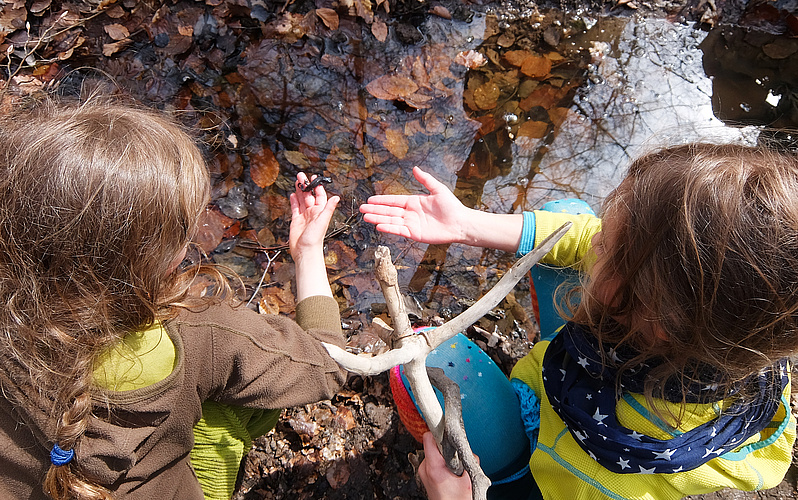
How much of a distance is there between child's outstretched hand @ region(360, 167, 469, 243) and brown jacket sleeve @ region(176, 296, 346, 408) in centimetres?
55

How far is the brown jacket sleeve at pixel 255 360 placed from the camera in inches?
48.3

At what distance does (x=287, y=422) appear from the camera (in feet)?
6.39

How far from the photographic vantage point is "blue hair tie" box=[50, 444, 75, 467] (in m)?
1.06

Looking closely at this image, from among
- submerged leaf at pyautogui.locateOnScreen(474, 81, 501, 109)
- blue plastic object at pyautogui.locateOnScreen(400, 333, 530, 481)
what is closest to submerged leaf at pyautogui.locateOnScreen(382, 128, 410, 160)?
submerged leaf at pyautogui.locateOnScreen(474, 81, 501, 109)

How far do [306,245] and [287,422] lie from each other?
76cm

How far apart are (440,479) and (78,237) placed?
3.61 feet

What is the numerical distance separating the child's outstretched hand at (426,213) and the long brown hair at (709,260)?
0.74 meters

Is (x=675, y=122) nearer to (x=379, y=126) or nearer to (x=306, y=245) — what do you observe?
(x=379, y=126)

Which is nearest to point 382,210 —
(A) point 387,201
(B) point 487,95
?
(A) point 387,201

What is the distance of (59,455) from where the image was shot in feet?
Result: 3.50

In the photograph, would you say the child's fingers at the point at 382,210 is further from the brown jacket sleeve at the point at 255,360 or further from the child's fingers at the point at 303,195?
the brown jacket sleeve at the point at 255,360

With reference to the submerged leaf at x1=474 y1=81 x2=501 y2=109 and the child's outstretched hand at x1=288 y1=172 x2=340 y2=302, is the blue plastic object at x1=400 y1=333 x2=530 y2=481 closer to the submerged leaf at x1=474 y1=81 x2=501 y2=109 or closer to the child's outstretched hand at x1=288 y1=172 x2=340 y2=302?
the child's outstretched hand at x1=288 y1=172 x2=340 y2=302

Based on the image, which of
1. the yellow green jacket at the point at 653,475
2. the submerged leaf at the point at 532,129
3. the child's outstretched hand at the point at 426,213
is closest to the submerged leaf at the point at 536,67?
the submerged leaf at the point at 532,129

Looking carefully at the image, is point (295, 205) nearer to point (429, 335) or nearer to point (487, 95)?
point (429, 335)
